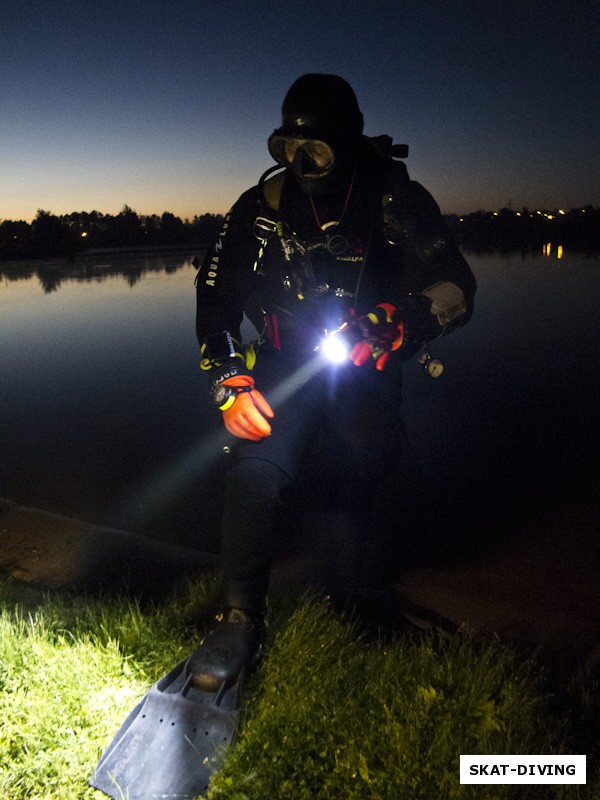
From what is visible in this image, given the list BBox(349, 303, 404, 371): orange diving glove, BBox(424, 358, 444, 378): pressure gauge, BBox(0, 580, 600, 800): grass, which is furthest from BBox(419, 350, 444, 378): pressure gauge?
BBox(0, 580, 600, 800): grass

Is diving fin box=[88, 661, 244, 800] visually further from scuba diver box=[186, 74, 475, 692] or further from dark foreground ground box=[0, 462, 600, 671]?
dark foreground ground box=[0, 462, 600, 671]

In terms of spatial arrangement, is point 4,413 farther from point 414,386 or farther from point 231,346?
point 231,346

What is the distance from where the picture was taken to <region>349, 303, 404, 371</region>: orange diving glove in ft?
8.46

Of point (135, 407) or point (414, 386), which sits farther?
point (414, 386)

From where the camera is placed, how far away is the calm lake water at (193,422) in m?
5.73

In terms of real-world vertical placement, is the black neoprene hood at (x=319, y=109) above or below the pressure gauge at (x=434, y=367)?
above

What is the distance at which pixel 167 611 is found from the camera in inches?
110

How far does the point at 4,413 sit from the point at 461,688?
8412 mm

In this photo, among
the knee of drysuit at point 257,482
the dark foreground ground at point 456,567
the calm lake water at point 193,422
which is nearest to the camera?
the knee of drysuit at point 257,482

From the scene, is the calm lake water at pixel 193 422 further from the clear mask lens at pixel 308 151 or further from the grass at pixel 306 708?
the clear mask lens at pixel 308 151

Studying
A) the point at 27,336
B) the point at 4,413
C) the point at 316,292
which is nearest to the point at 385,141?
the point at 316,292

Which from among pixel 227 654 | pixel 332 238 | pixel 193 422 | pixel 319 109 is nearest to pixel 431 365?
pixel 332 238

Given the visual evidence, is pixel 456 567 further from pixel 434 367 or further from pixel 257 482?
pixel 257 482

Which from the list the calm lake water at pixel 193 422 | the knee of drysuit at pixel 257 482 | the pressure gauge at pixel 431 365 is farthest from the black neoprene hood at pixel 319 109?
the calm lake water at pixel 193 422
